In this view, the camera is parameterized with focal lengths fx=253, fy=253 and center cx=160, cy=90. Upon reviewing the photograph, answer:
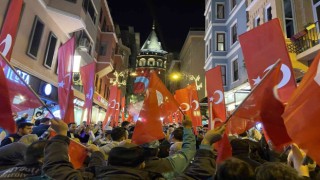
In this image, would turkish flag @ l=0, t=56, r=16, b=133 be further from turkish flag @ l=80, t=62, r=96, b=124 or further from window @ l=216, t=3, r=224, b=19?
window @ l=216, t=3, r=224, b=19

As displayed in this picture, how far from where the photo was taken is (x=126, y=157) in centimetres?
223

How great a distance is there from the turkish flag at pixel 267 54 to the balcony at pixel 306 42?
7.43 metres

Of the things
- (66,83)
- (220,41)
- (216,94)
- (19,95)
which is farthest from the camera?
(220,41)

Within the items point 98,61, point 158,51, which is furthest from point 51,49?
point 158,51

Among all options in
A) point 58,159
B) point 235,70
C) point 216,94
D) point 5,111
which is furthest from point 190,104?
point 235,70

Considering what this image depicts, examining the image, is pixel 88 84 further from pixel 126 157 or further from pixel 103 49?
pixel 103 49

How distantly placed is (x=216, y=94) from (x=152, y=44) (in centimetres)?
7265

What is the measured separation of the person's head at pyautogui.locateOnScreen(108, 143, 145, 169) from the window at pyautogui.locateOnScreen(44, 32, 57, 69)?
13.7 m

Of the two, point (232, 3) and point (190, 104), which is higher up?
point (232, 3)

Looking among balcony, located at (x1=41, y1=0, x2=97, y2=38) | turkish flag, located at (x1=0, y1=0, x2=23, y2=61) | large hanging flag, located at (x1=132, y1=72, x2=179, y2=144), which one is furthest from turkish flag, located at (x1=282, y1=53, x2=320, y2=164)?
balcony, located at (x1=41, y1=0, x2=97, y2=38)

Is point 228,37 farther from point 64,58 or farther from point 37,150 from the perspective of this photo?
point 37,150

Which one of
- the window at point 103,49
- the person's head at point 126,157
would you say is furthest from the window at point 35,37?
the window at point 103,49

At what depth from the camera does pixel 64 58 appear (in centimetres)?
680

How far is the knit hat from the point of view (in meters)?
2.22
